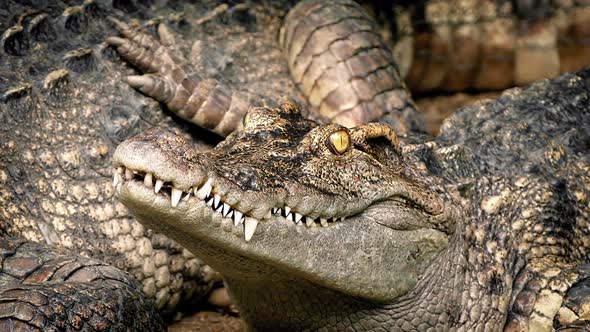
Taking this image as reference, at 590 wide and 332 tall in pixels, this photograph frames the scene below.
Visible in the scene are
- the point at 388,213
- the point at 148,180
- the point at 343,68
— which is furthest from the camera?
the point at 343,68

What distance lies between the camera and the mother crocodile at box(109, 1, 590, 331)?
8.09 ft

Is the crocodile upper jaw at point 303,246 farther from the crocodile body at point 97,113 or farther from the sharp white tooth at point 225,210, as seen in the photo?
the crocodile body at point 97,113

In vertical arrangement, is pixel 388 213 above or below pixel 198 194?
below

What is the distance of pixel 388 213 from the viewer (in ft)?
9.62

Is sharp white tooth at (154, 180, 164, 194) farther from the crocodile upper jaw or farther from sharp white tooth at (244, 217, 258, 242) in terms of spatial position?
sharp white tooth at (244, 217, 258, 242)

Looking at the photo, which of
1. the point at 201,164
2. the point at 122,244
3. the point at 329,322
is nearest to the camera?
the point at 201,164

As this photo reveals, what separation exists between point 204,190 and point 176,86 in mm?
1784

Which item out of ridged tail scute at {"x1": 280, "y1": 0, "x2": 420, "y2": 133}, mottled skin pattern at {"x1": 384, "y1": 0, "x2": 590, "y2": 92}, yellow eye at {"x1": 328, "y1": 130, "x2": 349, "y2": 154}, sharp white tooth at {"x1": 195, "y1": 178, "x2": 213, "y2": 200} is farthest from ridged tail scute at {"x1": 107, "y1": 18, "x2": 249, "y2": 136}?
mottled skin pattern at {"x1": 384, "y1": 0, "x2": 590, "y2": 92}

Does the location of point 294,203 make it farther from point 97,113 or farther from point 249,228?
point 97,113

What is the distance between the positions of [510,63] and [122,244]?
3.43m

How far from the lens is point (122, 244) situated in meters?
3.69

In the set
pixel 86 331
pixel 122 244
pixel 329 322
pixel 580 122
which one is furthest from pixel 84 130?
pixel 580 122

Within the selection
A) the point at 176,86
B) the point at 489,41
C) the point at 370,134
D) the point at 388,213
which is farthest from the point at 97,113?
the point at 489,41

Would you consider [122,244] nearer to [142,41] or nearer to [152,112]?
[152,112]
